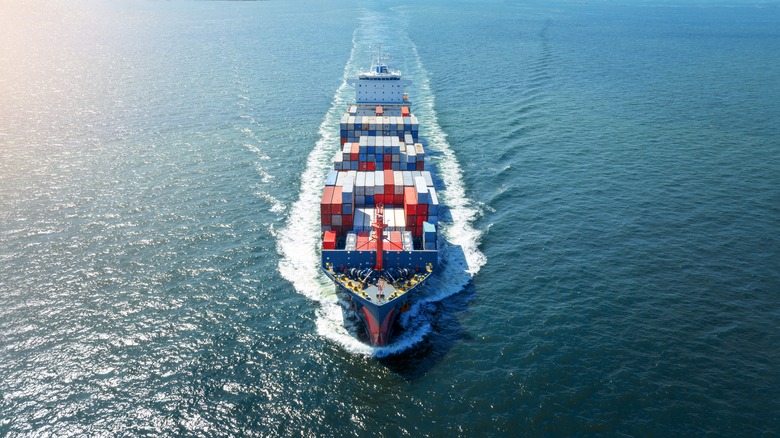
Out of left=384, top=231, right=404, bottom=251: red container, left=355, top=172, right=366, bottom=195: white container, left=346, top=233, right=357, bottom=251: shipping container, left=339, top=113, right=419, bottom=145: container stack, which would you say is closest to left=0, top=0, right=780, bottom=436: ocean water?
left=346, top=233, right=357, bottom=251: shipping container

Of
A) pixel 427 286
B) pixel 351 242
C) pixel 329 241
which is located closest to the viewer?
pixel 329 241

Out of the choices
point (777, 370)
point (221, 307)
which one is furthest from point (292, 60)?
point (777, 370)

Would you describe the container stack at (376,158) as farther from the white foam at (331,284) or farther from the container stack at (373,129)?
the container stack at (373,129)

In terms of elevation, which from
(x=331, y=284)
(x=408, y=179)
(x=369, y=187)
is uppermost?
(x=408, y=179)

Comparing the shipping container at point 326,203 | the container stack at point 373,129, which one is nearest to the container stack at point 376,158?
the container stack at point 373,129

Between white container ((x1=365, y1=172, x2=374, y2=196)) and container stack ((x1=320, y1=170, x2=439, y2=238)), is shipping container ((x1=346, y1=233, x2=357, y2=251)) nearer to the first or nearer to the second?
container stack ((x1=320, y1=170, x2=439, y2=238))

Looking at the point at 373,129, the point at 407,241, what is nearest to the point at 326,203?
the point at 407,241

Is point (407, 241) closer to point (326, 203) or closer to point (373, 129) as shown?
point (326, 203)
